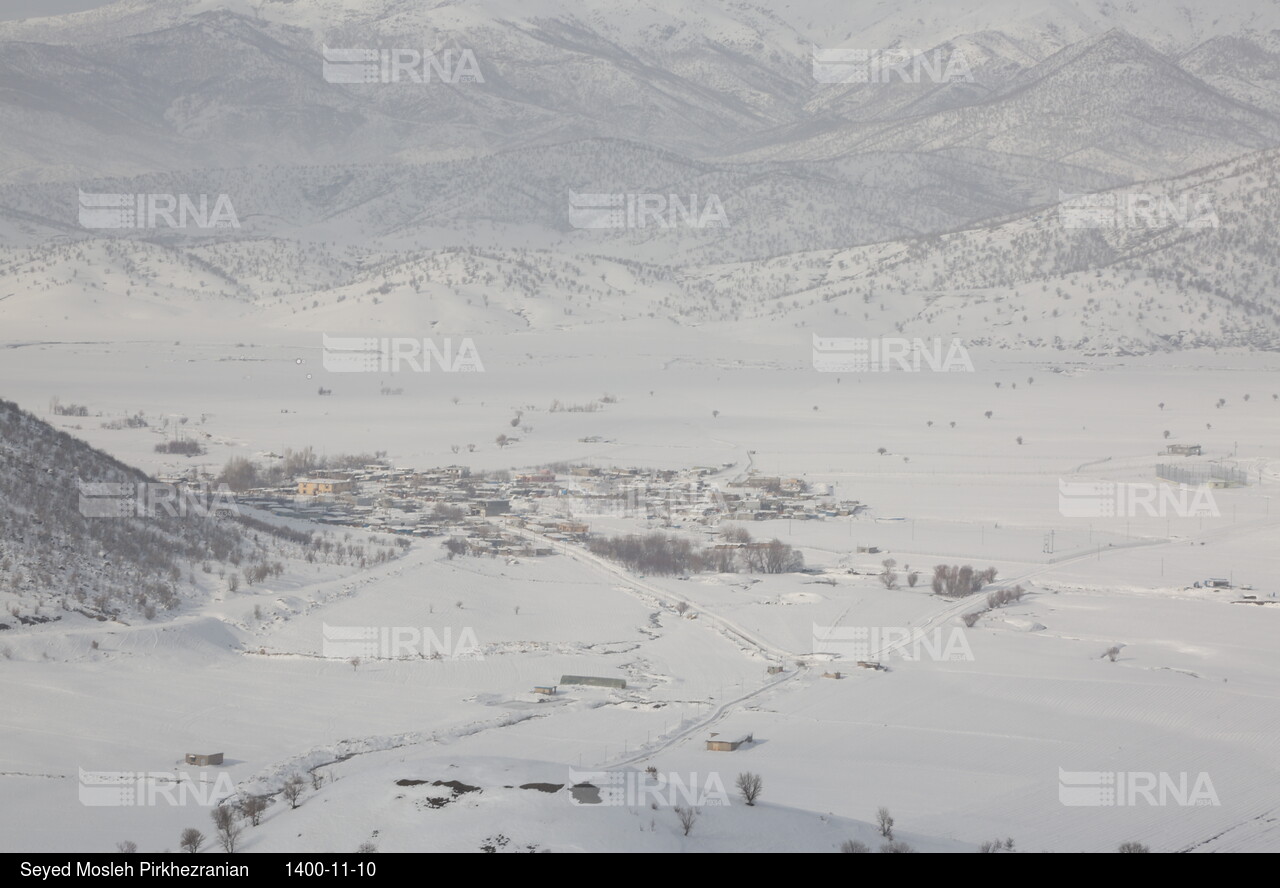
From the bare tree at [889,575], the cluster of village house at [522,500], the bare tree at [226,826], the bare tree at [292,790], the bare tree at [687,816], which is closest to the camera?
the bare tree at [226,826]

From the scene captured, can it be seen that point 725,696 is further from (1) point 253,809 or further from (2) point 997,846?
(1) point 253,809

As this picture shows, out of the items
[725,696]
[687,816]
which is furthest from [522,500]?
[687,816]

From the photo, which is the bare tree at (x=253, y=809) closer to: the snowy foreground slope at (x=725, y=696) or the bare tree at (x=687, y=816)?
the snowy foreground slope at (x=725, y=696)

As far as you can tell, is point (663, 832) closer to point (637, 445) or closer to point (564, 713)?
point (564, 713)

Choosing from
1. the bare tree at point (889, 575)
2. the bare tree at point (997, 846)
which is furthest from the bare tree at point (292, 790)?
the bare tree at point (889, 575)
